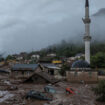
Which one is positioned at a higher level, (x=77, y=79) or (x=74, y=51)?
(x=74, y=51)

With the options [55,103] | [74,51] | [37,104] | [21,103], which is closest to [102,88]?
[55,103]

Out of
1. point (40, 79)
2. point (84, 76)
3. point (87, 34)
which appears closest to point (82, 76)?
point (84, 76)

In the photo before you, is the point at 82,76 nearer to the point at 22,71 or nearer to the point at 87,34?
the point at 22,71

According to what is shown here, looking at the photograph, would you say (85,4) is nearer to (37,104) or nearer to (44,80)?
(44,80)

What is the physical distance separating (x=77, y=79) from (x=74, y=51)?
2882 inches

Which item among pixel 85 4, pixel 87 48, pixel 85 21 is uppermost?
pixel 85 4

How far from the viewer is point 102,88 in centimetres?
1284

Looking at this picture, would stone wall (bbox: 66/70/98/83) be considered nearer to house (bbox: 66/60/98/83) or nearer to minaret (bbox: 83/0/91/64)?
house (bbox: 66/60/98/83)

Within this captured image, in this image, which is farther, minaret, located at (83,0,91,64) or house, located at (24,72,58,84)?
minaret, located at (83,0,91,64)

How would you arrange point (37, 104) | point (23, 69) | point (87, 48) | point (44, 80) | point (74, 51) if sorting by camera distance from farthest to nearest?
point (74, 51) < point (87, 48) < point (23, 69) < point (44, 80) < point (37, 104)

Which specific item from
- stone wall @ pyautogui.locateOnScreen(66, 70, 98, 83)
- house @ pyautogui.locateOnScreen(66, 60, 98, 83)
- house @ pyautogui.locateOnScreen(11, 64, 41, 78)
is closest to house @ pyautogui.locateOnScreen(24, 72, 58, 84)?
house @ pyautogui.locateOnScreen(66, 60, 98, 83)

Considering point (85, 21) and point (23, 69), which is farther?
point (85, 21)

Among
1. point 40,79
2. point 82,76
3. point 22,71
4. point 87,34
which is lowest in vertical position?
point 40,79

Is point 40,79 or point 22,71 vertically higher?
Result: point 22,71
